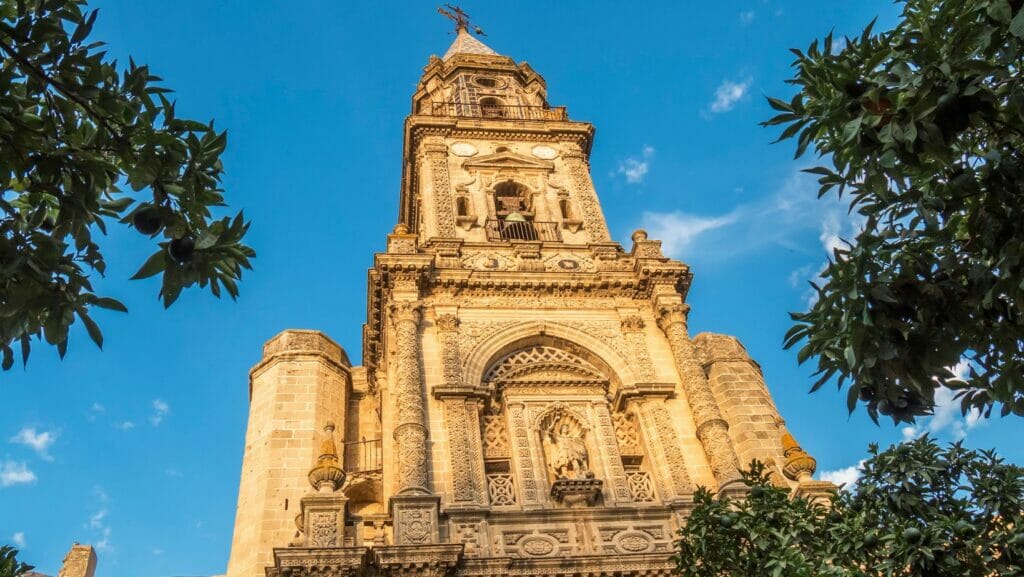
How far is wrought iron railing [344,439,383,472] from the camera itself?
835 inches

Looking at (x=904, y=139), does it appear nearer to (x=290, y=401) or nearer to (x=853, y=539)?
(x=853, y=539)

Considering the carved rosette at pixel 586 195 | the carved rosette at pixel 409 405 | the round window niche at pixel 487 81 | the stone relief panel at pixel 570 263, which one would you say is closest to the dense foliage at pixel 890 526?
the carved rosette at pixel 409 405

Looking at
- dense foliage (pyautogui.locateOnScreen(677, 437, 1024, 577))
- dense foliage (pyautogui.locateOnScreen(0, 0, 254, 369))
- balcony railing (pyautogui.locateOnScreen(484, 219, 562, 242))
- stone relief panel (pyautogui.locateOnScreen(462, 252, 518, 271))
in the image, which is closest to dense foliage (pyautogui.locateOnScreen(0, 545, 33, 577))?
dense foliage (pyautogui.locateOnScreen(0, 0, 254, 369))

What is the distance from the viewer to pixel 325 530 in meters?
15.0

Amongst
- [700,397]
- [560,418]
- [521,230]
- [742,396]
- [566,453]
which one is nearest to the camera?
[566,453]

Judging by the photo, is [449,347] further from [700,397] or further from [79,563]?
[79,563]

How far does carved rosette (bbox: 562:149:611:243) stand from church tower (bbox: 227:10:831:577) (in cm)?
7

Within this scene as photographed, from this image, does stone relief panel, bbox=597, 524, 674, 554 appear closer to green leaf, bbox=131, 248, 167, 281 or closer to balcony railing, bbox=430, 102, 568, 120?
green leaf, bbox=131, 248, 167, 281

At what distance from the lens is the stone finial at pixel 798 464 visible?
676 inches

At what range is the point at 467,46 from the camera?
37250mm

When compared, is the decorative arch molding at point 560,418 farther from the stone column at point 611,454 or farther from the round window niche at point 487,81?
the round window niche at point 487,81

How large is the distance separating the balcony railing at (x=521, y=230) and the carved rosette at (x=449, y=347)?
13.6 ft

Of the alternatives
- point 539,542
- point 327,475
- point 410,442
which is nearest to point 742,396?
point 539,542

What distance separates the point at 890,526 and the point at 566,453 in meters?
8.53
